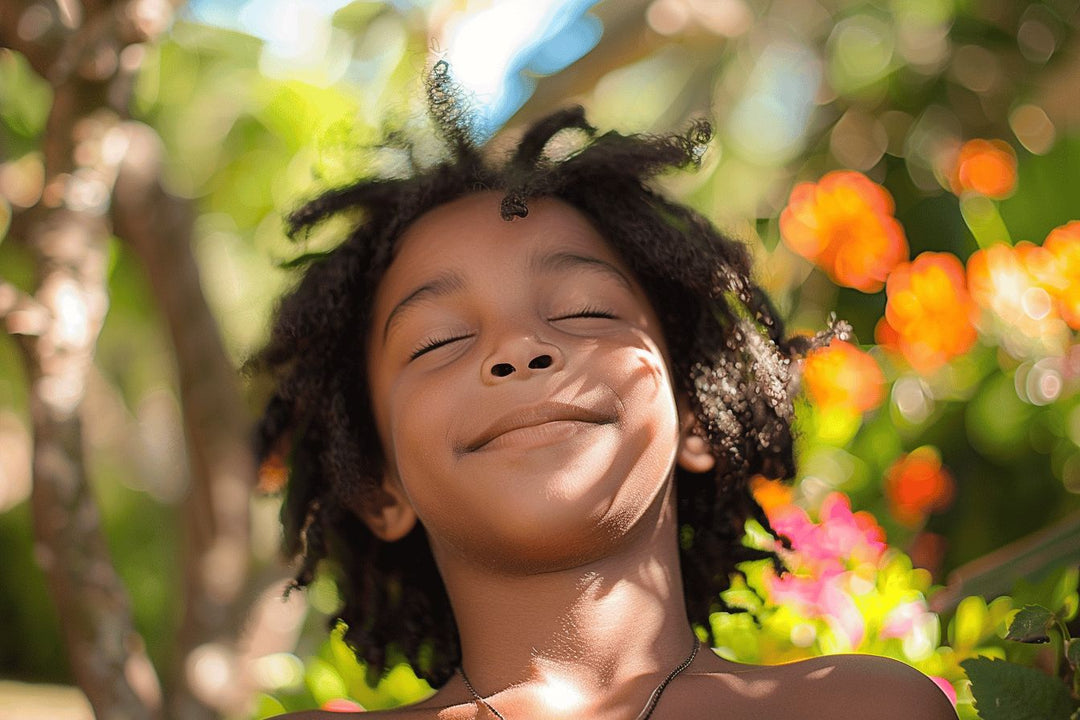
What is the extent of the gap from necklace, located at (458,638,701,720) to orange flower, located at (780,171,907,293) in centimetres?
145

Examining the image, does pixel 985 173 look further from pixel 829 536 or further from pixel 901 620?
pixel 901 620

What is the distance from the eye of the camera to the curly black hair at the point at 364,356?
1.81m

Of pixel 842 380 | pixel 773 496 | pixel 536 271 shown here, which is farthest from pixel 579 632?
pixel 842 380

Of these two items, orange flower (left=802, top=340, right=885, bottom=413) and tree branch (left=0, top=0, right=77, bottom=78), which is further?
orange flower (left=802, top=340, right=885, bottom=413)

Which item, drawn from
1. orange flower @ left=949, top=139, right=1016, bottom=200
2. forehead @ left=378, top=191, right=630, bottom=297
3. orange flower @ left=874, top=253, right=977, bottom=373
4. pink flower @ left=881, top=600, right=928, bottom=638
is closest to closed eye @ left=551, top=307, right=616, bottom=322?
forehead @ left=378, top=191, right=630, bottom=297

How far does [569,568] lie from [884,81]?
10.1 ft

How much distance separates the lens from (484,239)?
167 cm

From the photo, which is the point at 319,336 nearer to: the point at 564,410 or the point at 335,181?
the point at 335,181

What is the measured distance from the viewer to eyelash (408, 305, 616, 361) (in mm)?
1618

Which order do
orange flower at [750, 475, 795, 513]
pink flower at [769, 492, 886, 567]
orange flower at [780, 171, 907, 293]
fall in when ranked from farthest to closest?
orange flower at [780, 171, 907, 293] < orange flower at [750, 475, 795, 513] < pink flower at [769, 492, 886, 567]

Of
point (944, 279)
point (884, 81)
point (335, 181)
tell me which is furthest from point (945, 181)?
point (335, 181)

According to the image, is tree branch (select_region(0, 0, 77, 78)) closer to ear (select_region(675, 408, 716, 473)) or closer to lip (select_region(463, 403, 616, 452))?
lip (select_region(463, 403, 616, 452))

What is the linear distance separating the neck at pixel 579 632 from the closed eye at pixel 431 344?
0.30 meters

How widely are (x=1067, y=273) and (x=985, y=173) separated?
655 millimetres
